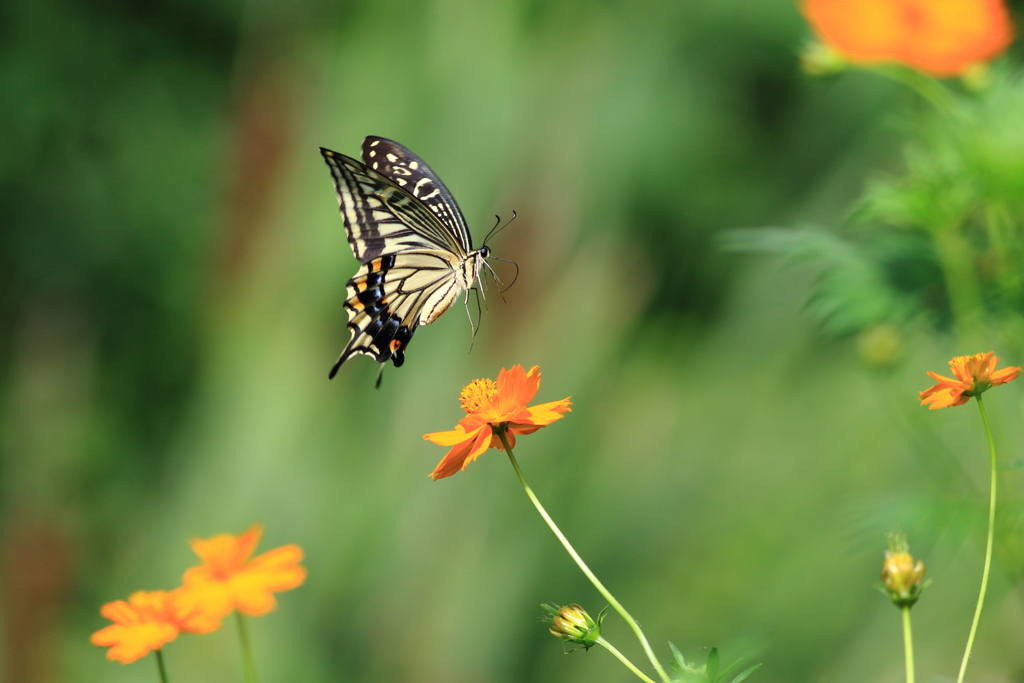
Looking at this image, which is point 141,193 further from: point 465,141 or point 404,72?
point 465,141

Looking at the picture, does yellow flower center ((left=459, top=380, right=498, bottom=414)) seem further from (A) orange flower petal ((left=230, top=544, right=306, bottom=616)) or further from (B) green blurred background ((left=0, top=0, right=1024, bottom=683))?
(B) green blurred background ((left=0, top=0, right=1024, bottom=683))

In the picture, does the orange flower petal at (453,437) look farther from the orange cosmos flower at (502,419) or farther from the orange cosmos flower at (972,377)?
the orange cosmos flower at (972,377)

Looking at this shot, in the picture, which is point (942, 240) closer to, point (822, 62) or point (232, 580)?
point (822, 62)

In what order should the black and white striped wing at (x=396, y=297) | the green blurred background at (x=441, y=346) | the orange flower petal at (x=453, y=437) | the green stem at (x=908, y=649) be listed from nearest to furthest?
the green stem at (x=908, y=649)
the orange flower petal at (x=453, y=437)
the black and white striped wing at (x=396, y=297)
the green blurred background at (x=441, y=346)

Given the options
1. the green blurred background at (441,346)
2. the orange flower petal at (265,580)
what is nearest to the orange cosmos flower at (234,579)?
the orange flower petal at (265,580)

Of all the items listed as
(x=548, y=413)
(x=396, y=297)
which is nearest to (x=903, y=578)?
(x=548, y=413)

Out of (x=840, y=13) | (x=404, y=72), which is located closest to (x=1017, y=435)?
(x=840, y=13)
